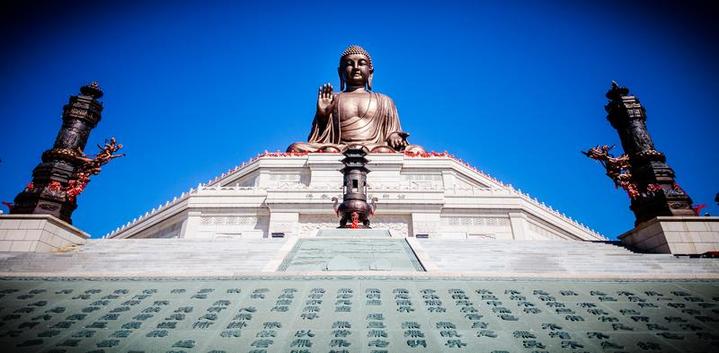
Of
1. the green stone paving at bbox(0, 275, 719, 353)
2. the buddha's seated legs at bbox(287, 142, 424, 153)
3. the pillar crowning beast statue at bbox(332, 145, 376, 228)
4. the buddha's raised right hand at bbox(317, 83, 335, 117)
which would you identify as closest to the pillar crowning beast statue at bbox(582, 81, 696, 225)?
the green stone paving at bbox(0, 275, 719, 353)

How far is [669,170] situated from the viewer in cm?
892

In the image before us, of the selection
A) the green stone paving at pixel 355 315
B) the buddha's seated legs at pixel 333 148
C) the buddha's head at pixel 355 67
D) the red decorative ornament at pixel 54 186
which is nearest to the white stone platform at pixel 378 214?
the buddha's seated legs at pixel 333 148

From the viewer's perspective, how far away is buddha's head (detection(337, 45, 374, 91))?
2794 cm

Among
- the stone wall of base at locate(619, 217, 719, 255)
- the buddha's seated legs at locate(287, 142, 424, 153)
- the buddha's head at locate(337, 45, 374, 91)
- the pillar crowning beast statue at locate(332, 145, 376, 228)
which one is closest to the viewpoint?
the stone wall of base at locate(619, 217, 719, 255)

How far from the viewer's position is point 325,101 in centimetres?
2523

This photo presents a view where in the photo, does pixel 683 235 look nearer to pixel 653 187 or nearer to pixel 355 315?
pixel 653 187

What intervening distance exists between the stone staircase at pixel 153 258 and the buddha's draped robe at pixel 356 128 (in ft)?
49.4

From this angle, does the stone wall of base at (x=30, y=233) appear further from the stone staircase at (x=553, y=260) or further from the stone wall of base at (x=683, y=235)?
the stone wall of base at (x=683, y=235)

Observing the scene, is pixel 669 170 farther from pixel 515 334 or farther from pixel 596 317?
pixel 515 334

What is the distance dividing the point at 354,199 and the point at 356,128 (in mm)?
13269

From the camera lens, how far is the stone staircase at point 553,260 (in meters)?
6.81

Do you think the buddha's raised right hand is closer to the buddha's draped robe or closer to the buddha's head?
the buddha's draped robe

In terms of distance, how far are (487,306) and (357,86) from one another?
82.6 ft

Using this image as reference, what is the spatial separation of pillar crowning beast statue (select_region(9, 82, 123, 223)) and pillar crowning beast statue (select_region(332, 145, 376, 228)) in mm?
6545
